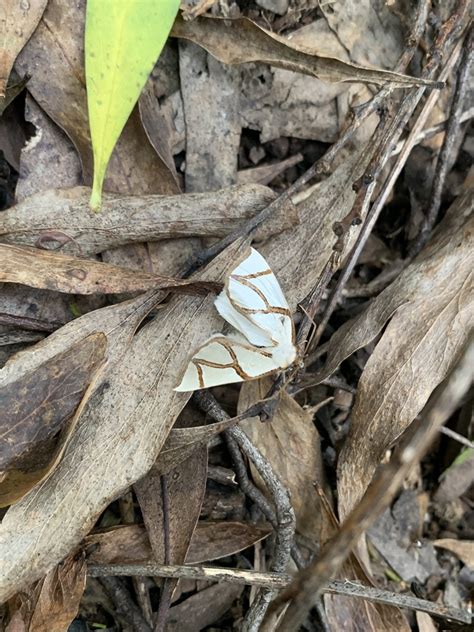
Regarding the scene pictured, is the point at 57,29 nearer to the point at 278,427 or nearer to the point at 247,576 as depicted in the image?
the point at 278,427

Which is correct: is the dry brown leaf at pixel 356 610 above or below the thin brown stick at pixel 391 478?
below

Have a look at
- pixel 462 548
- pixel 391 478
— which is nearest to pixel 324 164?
pixel 391 478

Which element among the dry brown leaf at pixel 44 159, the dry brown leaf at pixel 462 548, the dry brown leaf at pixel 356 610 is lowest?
the dry brown leaf at pixel 462 548

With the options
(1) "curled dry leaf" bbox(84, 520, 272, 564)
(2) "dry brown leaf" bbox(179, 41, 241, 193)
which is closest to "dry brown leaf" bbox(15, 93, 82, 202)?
(2) "dry brown leaf" bbox(179, 41, 241, 193)

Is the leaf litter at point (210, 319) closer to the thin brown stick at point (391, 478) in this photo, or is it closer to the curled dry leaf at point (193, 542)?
the curled dry leaf at point (193, 542)

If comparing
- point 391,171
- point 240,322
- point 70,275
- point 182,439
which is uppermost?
point 391,171

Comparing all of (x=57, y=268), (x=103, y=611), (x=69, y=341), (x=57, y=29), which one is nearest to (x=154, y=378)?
(x=69, y=341)

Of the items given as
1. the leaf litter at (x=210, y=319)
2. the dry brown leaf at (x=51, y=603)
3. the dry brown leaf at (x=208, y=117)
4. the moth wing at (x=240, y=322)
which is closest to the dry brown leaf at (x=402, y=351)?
the leaf litter at (x=210, y=319)

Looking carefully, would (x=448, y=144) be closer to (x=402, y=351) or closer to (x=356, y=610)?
(x=402, y=351)
